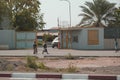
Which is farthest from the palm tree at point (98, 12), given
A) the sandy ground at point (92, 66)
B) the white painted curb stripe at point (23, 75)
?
the white painted curb stripe at point (23, 75)

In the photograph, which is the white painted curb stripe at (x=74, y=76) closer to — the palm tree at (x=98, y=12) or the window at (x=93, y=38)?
the window at (x=93, y=38)

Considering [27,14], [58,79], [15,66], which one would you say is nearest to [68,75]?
[58,79]

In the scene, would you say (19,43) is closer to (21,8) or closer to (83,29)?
(83,29)

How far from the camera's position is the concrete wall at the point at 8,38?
53906 mm

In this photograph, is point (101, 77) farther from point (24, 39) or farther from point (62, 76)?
point (24, 39)

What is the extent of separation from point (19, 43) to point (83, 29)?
929 cm

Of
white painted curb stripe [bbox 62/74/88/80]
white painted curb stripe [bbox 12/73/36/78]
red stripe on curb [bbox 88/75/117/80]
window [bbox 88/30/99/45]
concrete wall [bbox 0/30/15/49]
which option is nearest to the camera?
red stripe on curb [bbox 88/75/117/80]

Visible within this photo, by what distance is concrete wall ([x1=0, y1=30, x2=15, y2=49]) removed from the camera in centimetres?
5391

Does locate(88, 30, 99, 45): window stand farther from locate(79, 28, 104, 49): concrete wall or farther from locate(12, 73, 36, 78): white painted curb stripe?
locate(12, 73, 36, 78): white painted curb stripe

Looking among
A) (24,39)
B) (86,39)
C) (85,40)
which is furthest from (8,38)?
(86,39)

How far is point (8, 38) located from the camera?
178ft

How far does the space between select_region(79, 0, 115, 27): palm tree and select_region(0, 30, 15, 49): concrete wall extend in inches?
665

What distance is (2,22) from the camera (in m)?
66.5

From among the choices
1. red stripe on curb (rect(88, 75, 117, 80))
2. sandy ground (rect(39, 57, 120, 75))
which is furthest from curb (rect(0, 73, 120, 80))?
sandy ground (rect(39, 57, 120, 75))
